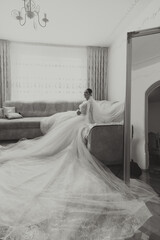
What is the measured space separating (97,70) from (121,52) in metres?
1.14

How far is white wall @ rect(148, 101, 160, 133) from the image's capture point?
7.03ft

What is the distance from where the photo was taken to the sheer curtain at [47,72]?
215 inches

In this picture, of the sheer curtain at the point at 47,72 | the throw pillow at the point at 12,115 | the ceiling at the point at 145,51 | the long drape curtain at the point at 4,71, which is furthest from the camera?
the sheer curtain at the point at 47,72

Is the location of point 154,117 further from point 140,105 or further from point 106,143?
point 106,143

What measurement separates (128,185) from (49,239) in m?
1.12

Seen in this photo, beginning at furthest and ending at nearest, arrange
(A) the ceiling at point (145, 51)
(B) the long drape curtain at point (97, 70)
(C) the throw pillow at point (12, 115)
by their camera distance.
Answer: (B) the long drape curtain at point (97, 70) → (C) the throw pillow at point (12, 115) → (A) the ceiling at point (145, 51)

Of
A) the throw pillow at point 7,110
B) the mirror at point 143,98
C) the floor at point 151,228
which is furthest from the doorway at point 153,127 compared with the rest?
the throw pillow at point 7,110

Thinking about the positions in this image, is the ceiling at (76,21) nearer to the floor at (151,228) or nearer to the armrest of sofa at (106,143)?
the armrest of sofa at (106,143)

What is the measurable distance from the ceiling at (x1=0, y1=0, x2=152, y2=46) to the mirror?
5.45 feet

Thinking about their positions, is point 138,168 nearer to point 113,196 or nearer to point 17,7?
point 113,196

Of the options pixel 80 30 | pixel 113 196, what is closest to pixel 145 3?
pixel 80 30

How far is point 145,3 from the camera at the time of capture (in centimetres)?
333

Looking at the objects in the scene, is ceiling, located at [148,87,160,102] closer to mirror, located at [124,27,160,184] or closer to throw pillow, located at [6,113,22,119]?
mirror, located at [124,27,160,184]

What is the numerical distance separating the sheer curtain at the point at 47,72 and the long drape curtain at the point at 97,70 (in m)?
0.16
